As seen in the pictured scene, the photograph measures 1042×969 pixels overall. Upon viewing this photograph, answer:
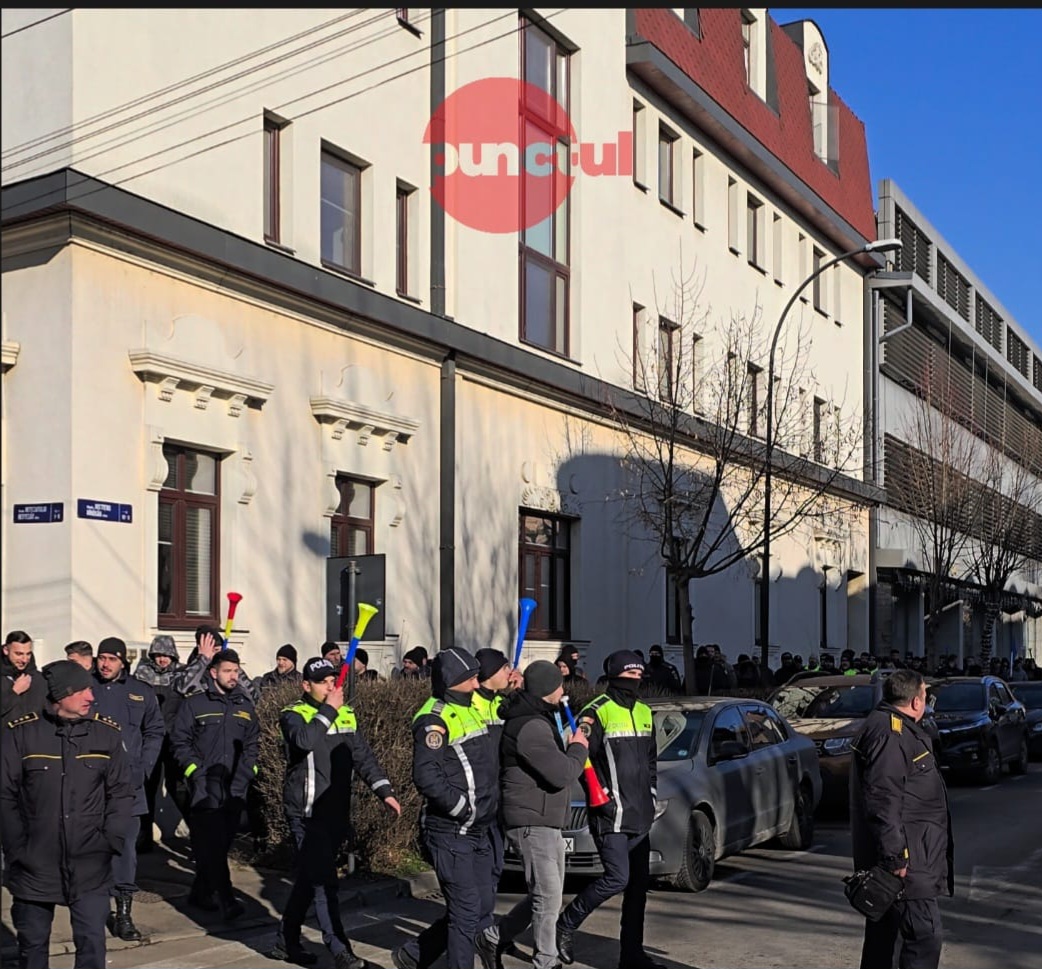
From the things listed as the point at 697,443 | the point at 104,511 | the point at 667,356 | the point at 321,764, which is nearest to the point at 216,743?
the point at 321,764

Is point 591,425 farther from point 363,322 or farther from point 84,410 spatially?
point 84,410

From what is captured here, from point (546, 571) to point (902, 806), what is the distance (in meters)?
18.5

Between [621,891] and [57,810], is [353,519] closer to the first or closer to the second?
[621,891]

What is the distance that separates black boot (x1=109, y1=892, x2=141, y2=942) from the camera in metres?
10.2

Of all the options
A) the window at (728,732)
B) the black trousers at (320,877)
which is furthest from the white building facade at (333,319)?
the black trousers at (320,877)

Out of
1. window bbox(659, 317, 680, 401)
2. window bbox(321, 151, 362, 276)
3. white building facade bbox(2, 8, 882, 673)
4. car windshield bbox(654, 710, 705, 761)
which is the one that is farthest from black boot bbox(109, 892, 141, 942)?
window bbox(659, 317, 680, 401)

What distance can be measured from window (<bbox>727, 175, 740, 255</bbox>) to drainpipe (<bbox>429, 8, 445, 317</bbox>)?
1311cm

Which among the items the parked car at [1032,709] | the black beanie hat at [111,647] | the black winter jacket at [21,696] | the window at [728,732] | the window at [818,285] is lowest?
the parked car at [1032,709]

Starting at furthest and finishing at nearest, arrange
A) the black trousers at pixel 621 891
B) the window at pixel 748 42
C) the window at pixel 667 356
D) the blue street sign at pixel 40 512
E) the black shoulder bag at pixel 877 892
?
the window at pixel 748 42 → the window at pixel 667 356 → the blue street sign at pixel 40 512 → the black trousers at pixel 621 891 → the black shoulder bag at pixel 877 892

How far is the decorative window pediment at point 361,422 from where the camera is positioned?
19062mm

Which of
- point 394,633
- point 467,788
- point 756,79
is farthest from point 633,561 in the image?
point 467,788

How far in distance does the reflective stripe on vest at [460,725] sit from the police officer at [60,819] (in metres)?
1.74

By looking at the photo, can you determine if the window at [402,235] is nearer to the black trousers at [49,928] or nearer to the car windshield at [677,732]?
the car windshield at [677,732]

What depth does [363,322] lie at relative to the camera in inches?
784
